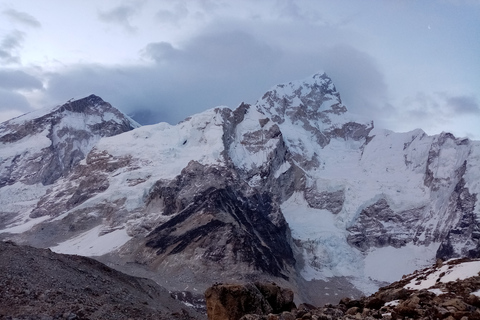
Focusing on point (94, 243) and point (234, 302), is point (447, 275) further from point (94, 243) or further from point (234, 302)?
point (94, 243)

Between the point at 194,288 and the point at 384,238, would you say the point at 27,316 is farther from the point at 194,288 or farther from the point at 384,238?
the point at 384,238

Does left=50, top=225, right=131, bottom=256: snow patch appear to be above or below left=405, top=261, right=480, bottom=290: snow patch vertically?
above

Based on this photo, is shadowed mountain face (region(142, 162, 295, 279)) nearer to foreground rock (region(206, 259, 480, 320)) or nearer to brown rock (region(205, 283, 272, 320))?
brown rock (region(205, 283, 272, 320))

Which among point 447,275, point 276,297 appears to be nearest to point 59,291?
point 276,297

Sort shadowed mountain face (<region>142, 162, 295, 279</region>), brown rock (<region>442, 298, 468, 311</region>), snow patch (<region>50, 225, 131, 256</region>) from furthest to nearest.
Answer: snow patch (<region>50, 225, 131, 256</region>), shadowed mountain face (<region>142, 162, 295, 279</region>), brown rock (<region>442, 298, 468, 311</region>)

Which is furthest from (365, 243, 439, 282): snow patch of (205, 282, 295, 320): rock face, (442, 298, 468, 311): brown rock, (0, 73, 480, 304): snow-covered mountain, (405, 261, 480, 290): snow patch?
(442, 298, 468, 311): brown rock

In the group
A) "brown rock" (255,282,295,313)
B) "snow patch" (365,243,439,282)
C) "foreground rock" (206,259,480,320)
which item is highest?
"foreground rock" (206,259,480,320)

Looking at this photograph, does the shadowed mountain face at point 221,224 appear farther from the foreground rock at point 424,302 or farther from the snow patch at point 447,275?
the foreground rock at point 424,302

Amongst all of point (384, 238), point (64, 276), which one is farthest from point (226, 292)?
point (384, 238)

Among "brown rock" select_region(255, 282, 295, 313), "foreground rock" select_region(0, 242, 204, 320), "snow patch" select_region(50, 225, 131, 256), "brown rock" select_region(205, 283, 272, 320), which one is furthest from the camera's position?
"snow patch" select_region(50, 225, 131, 256)
